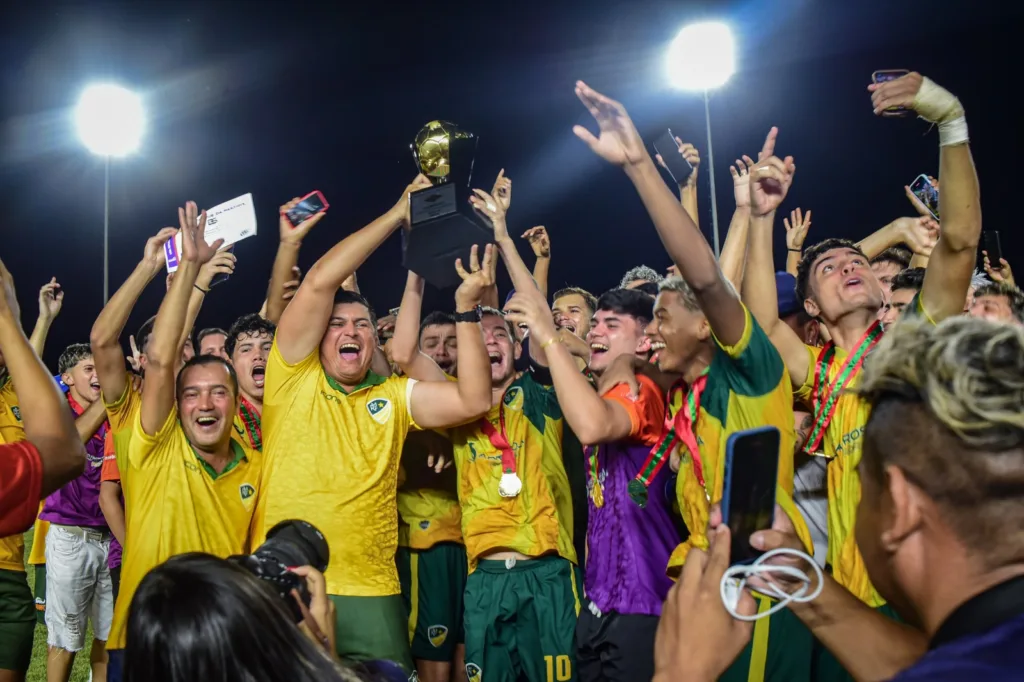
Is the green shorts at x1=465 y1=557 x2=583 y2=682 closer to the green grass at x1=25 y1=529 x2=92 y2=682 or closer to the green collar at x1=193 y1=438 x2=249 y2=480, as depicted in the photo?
the green collar at x1=193 y1=438 x2=249 y2=480

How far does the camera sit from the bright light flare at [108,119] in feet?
48.3

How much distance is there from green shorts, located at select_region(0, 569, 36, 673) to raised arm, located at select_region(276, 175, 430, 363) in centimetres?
272

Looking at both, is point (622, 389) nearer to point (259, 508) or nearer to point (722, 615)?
point (259, 508)

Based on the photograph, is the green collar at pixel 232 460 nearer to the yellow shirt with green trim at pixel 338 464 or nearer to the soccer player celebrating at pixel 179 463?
the soccer player celebrating at pixel 179 463

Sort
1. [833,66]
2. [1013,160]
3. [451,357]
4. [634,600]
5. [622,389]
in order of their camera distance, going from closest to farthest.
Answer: [634,600], [622,389], [451,357], [1013,160], [833,66]

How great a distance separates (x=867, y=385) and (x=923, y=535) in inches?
10.8

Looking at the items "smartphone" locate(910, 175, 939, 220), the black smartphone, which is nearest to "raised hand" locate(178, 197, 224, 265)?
"smartphone" locate(910, 175, 939, 220)

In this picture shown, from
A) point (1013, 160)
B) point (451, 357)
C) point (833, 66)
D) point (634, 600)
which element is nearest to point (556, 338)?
point (634, 600)

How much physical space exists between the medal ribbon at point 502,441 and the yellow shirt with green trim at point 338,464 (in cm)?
52

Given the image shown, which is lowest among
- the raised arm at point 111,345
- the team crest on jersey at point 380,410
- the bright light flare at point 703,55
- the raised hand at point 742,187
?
the team crest on jersey at point 380,410

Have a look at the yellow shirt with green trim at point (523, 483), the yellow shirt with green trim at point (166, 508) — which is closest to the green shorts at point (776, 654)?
the yellow shirt with green trim at point (523, 483)

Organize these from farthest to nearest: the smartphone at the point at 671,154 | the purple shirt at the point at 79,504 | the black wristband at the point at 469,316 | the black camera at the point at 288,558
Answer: the purple shirt at the point at 79,504
the smartphone at the point at 671,154
the black wristband at the point at 469,316
the black camera at the point at 288,558

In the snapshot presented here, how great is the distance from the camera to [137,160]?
766 inches

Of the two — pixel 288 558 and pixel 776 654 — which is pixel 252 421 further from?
pixel 776 654
